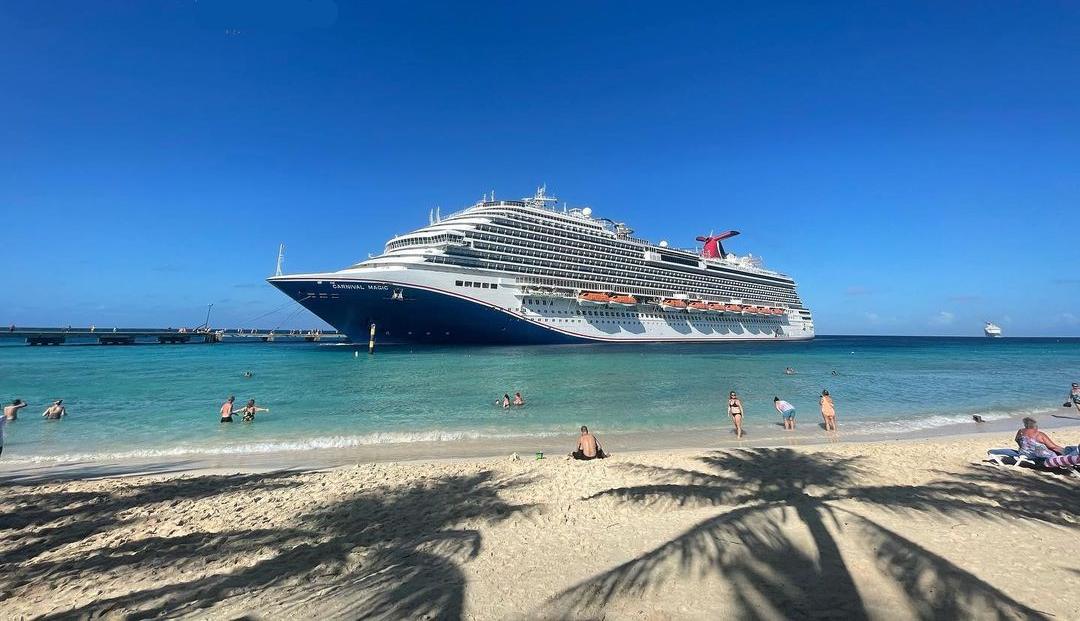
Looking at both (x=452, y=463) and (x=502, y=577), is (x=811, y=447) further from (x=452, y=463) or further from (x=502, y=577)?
(x=502, y=577)

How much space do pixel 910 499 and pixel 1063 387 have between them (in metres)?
28.6

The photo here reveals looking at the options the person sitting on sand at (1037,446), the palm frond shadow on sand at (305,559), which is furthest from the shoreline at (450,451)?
the palm frond shadow on sand at (305,559)

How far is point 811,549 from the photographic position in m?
4.23

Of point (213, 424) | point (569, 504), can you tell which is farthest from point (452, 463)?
point (213, 424)

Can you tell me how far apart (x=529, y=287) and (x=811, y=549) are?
149 feet

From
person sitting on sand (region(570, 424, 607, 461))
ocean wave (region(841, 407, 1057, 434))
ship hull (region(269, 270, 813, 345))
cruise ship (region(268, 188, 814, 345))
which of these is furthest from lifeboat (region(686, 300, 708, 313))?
person sitting on sand (region(570, 424, 607, 461))

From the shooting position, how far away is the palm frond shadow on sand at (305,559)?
12.1ft

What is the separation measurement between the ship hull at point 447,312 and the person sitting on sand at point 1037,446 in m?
38.6

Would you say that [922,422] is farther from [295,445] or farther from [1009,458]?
[295,445]

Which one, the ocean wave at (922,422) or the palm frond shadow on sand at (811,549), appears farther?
the ocean wave at (922,422)

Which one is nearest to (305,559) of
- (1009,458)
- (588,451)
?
(588,451)

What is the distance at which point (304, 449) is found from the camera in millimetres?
10773

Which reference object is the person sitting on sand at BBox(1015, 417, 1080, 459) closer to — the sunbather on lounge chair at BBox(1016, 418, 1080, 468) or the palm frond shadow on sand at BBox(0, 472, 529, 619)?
the sunbather on lounge chair at BBox(1016, 418, 1080, 468)

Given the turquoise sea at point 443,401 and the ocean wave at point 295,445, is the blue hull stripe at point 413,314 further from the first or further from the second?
the ocean wave at point 295,445
